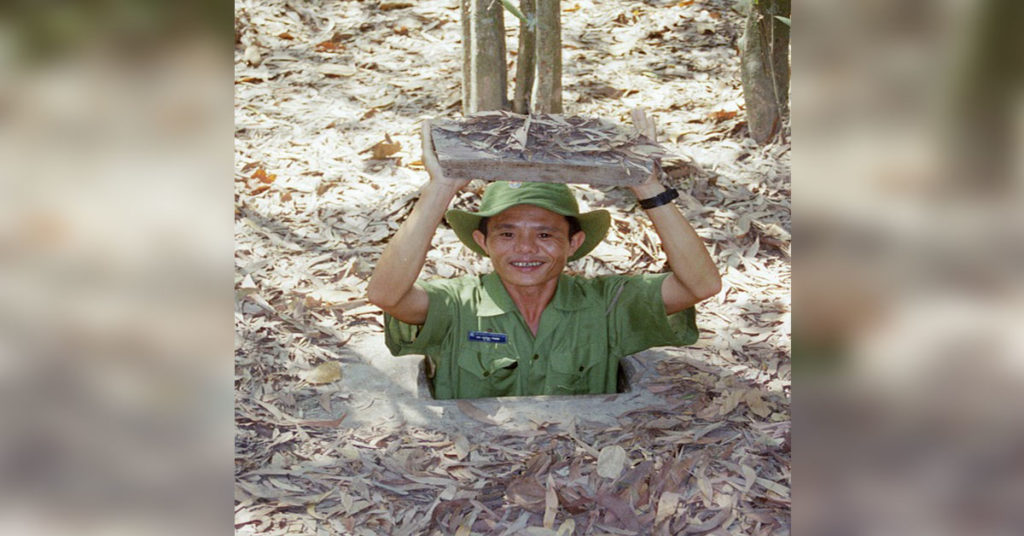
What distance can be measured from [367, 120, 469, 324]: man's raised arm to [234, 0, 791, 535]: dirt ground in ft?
1.81

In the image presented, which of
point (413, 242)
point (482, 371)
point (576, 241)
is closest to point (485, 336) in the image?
point (482, 371)

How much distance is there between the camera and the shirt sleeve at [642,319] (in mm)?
4434

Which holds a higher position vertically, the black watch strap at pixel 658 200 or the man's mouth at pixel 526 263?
the black watch strap at pixel 658 200

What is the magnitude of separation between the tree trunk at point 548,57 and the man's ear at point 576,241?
83.6 inches

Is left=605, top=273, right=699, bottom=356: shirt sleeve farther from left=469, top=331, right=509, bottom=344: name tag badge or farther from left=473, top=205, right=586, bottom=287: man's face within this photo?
left=469, top=331, right=509, bottom=344: name tag badge

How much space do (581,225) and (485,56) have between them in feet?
7.71

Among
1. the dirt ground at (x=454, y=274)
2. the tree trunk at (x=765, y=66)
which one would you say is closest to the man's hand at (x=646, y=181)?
the dirt ground at (x=454, y=274)

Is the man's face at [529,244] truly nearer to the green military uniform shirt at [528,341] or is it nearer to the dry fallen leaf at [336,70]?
the green military uniform shirt at [528,341]

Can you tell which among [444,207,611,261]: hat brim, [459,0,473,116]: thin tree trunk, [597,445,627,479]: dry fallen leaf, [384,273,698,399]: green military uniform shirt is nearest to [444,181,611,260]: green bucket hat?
[444,207,611,261]: hat brim

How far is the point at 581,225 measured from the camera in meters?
4.79
